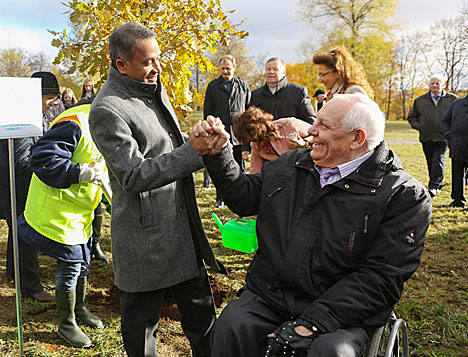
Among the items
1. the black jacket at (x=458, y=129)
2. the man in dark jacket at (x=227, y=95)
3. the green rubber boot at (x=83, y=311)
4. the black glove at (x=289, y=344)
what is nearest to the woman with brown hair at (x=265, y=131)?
the green rubber boot at (x=83, y=311)

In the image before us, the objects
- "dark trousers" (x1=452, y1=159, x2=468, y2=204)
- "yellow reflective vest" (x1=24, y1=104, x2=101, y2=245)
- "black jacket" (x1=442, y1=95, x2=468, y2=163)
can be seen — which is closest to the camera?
"yellow reflective vest" (x1=24, y1=104, x2=101, y2=245)

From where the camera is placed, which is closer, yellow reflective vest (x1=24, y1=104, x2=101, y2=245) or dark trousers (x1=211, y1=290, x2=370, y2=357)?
dark trousers (x1=211, y1=290, x2=370, y2=357)

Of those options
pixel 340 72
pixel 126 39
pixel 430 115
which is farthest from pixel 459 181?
pixel 126 39

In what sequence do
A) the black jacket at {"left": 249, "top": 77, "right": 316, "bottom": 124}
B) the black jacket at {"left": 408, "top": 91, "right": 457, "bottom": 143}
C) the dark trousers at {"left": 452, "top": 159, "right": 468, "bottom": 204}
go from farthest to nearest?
the black jacket at {"left": 408, "top": 91, "right": 457, "bottom": 143}, the dark trousers at {"left": 452, "top": 159, "right": 468, "bottom": 204}, the black jacket at {"left": 249, "top": 77, "right": 316, "bottom": 124}

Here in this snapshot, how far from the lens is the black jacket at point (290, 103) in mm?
4934

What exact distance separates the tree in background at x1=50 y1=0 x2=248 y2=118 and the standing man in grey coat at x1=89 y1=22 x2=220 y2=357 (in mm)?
1486

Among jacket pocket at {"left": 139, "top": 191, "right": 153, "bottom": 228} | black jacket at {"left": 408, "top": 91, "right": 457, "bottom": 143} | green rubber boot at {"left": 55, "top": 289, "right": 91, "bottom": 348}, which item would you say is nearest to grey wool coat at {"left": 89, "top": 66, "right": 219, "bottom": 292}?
jacket pocket at {"left": 139, "top": 191, "right": 153, "bottom": 228}

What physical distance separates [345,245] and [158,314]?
1.11 m

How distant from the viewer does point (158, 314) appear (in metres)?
2.36

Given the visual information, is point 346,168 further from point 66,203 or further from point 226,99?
point 226,99

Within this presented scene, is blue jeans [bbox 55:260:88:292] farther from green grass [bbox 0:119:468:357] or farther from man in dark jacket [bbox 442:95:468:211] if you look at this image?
man in dark jacket [bbox 442:95:468:211]

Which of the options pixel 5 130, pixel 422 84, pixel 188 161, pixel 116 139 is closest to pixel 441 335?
pixel 188 161

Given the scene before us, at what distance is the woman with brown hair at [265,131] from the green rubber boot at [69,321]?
1771mm

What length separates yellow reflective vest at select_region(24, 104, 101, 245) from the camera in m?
2.82
